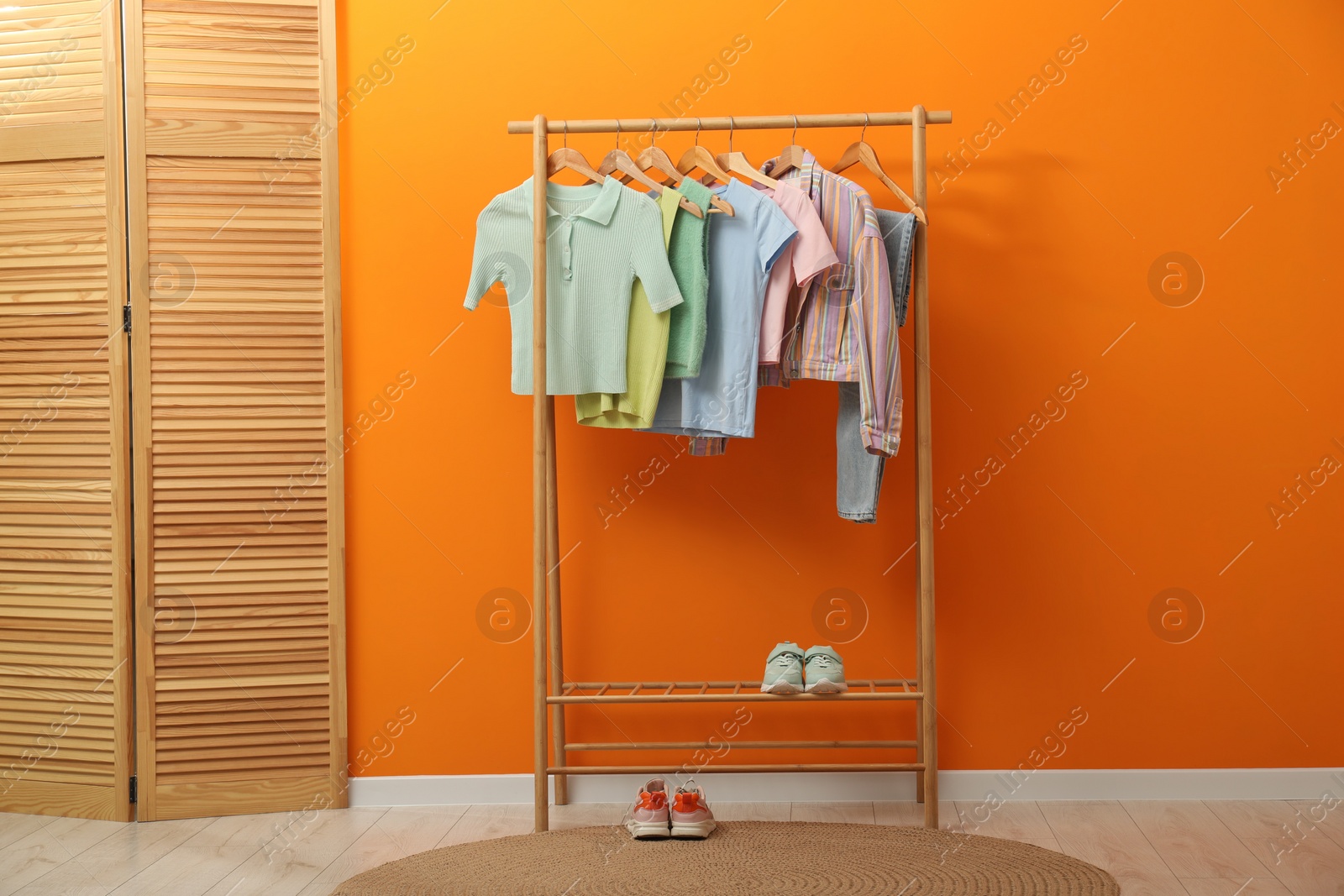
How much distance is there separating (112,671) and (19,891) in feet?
1.81

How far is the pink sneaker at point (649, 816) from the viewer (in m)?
2.23

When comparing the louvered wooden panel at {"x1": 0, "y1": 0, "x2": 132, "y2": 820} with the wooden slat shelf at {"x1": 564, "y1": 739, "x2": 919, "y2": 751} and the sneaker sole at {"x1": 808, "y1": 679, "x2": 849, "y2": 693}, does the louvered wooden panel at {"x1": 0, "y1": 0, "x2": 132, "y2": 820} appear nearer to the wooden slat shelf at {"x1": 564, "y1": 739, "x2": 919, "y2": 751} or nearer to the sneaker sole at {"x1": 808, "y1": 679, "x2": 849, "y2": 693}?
the wooden slat shelf at {"x1": 564, "y1": 739, "x2": 919, "y2": 751}

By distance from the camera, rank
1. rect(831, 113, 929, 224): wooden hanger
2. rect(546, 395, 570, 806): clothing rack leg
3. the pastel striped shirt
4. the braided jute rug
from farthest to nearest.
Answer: rect(546, 395, 570, 806): clothing rack leg
rect(831, 113, 929, 224): wooden hanger
the pastel striped shirt
the braided jute rug

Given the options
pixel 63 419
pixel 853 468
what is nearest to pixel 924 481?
pixel 853 468

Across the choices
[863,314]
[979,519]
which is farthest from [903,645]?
[863,314]

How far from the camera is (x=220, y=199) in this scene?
253 cm

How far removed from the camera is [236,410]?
253 cm

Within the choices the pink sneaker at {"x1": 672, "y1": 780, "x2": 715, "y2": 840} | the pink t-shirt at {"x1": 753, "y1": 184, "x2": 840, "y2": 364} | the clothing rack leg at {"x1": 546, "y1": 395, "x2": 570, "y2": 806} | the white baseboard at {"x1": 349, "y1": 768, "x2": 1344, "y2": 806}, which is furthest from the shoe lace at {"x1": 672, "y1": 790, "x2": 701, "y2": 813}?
the pink t-shirt at {"x1": 753, "y1": 184, "x2": 840, "y2": 364}

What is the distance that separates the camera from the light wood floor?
6.81ft

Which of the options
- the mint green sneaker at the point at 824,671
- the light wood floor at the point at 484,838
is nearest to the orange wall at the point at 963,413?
the light wood floor at the point at 484,838

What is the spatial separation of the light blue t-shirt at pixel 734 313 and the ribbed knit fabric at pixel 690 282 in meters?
0.03

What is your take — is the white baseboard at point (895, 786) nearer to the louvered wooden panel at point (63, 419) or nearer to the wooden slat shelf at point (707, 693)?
the wooden slat shelf at point (707, 693)

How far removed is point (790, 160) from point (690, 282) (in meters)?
0.38

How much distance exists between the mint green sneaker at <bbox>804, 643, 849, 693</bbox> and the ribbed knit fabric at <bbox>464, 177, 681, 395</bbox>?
74 cm
